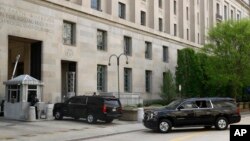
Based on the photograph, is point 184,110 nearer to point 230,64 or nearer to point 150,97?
point 230,64

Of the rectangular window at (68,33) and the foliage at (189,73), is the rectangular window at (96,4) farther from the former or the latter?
the foliage at (189,73)

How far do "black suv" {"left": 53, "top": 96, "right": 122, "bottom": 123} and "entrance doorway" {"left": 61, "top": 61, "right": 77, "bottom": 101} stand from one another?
11.7 m

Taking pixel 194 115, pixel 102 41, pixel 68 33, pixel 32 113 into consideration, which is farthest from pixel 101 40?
pixel 194 115

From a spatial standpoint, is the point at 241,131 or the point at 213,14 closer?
the point at 241,131

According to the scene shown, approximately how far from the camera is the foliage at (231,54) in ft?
155

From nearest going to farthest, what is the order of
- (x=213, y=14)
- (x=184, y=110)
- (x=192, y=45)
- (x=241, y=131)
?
1. (x=241, y=131)
2. (x=184, y=110)
3. (x=192, y=45)
4. (x=213, y=14)

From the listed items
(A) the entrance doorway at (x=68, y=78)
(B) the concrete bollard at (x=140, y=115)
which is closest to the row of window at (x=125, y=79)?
(A) the entrance doorway at (x=68, y=78)

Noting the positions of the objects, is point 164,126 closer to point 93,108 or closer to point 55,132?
point 55,132

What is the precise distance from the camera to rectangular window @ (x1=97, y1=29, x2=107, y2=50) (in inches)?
1748

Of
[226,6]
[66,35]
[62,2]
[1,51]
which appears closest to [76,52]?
[66,35]

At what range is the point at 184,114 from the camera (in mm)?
22219

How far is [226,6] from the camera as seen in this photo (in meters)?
83.6

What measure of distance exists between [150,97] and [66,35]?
17331 millimetres

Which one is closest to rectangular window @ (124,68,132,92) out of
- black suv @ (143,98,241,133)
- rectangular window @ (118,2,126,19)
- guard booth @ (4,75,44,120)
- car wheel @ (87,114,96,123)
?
rectangular window @ (118,2,126,19)
